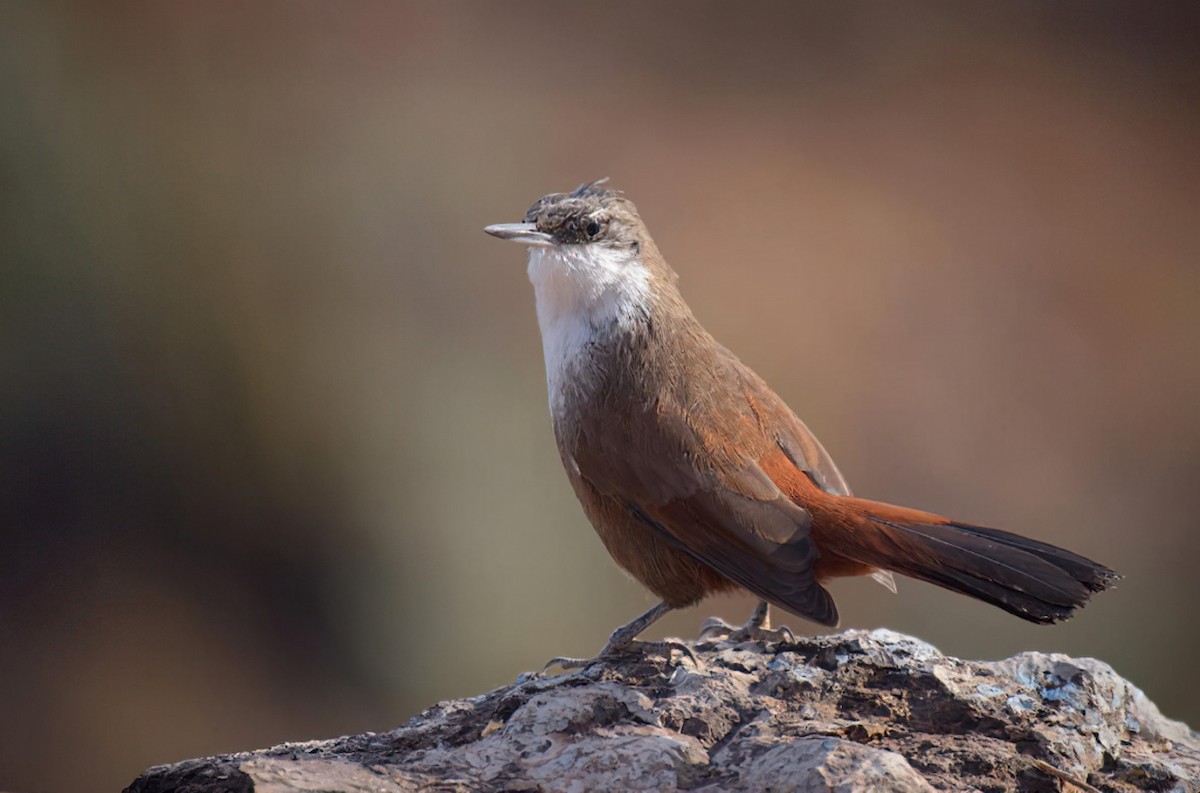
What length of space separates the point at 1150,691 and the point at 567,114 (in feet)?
19.3

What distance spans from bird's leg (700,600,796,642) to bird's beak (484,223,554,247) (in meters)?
1.49

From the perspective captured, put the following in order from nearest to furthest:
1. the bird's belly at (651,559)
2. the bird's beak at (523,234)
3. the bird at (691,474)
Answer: the bird at (691,474)
the bird's belly at (651,559)
the bird's beak at (523,234)

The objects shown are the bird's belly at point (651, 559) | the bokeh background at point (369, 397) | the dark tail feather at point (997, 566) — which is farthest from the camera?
the bokeh background at point (369, 397)

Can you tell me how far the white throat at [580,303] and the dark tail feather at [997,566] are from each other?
124 centimetres

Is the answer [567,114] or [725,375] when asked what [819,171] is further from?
[725,375]

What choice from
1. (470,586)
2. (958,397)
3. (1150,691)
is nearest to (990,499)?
(958,397)

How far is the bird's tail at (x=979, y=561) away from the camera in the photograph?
313 cm

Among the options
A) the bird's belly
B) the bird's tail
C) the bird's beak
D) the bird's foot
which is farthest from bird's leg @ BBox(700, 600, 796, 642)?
the bird's beak

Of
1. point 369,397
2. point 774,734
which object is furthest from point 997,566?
point 369,397

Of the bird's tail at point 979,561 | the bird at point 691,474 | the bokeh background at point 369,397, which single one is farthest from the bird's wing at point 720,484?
the bokeh background at point 369,397

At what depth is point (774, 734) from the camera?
2.97m

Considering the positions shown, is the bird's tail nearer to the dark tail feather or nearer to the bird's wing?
the dark tail feather

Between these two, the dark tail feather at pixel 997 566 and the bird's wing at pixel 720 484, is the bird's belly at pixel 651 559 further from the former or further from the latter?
the dark tail feather at pixel 997 566

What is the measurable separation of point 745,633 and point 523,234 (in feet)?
5.24
